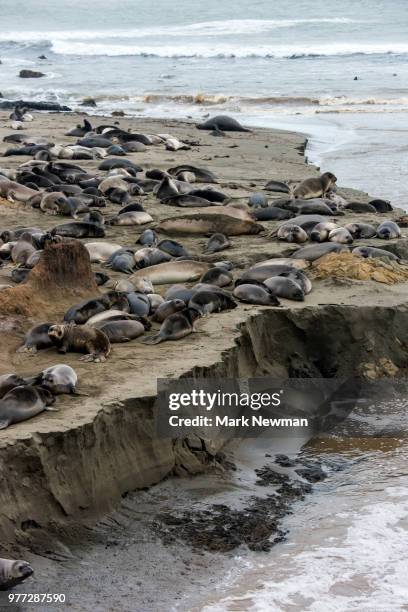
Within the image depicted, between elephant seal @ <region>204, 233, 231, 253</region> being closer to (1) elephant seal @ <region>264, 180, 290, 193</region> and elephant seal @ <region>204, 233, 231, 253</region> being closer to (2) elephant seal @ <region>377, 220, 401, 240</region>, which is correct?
(2) elephant seal @ <region>377, 220, 401, 240</region>

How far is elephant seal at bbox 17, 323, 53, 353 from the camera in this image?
5.51 metres

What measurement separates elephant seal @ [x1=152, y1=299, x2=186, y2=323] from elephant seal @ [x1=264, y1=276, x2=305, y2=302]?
2.55ft

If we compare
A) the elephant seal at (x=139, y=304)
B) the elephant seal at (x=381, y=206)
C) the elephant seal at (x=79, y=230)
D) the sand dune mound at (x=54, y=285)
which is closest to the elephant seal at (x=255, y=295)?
the elephant seal at (x=139, y=304)

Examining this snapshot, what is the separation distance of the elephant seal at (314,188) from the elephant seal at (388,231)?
1.92 m

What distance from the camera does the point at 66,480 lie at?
425 cm

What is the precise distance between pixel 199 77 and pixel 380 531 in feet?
86.8

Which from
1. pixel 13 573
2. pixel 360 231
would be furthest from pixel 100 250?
pixel 13 573

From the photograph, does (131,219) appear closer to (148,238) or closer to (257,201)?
(148,238)

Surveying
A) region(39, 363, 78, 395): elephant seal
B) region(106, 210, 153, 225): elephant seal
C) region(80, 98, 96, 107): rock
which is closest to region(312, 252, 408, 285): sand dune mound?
region(106, 210, 153, 225): elephant seal

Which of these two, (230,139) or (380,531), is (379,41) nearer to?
(230,139)

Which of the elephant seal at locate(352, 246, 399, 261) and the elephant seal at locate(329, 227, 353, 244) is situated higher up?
the elephant seal at locate(329, 227, 353, 244)

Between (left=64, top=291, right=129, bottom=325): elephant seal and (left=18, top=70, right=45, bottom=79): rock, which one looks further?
(left=18, top=70, right=45, bottom=79): rock

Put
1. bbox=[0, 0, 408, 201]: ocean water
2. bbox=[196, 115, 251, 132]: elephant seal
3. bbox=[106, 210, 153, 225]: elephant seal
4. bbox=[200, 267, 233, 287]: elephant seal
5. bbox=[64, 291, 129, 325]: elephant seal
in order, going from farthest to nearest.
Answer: bbox=[0, 0, 408, 201]: ocean water, bbox=[196, 115, 251, 132]: elephant seal, bbox=[106, 210, 153, 225]: elephant seal, bbox=[200, 267, 233, 287]: elephant seal, bbox=[64, 291, 129, 325]: elephant seal

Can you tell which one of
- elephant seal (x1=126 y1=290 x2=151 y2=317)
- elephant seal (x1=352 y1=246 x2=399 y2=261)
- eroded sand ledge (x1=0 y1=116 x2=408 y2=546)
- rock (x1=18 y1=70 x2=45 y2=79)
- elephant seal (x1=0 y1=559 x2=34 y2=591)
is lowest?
elephant seal (x1=0 y1=559 x2=34 y2=591)
